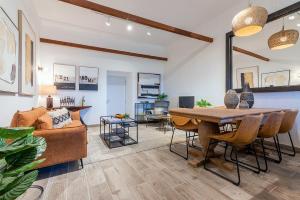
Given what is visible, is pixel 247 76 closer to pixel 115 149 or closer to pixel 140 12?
pixel 140 12

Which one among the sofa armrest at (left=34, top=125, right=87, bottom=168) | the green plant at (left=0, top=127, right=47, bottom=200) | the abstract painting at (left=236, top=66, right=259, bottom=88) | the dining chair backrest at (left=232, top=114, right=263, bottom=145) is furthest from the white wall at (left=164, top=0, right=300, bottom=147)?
the green plant at (left=0, top=127, right=47, bottom=200)

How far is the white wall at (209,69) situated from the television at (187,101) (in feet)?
0.64

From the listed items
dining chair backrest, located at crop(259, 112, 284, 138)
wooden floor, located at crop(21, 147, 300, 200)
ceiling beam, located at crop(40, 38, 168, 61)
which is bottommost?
wooden floor, located at crop(21, 147, 300, 200)

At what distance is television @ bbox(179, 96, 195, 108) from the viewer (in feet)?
16.2

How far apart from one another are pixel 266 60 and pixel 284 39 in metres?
0.47

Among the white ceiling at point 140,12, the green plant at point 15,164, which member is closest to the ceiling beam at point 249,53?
the white ceiling at point 140,12

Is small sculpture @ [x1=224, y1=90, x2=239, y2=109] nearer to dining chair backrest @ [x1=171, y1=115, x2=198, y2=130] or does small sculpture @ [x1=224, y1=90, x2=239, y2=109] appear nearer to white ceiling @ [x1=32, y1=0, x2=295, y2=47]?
dining chair backrest @ [x1=171, y1=115, x2=198, y2=130]

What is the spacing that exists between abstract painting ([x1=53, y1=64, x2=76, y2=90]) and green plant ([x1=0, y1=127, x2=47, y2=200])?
15.4ft

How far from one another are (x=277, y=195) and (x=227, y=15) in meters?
Result: 3.90

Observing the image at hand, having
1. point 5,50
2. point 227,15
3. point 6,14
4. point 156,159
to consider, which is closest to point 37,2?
point 6,14

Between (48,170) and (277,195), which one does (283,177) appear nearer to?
(277,195)

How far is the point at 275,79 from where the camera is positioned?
2.94 meters

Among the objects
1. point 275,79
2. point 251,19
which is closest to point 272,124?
point 275,79

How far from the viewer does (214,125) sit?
7.88 ft
